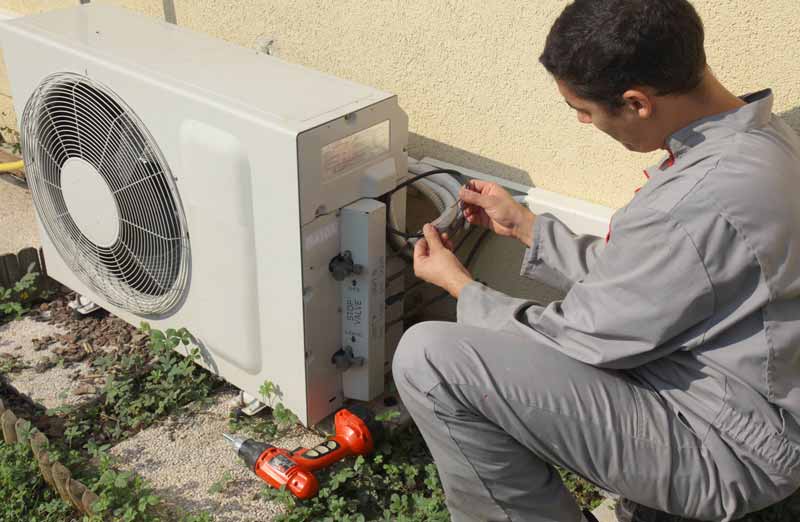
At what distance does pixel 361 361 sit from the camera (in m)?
2.54

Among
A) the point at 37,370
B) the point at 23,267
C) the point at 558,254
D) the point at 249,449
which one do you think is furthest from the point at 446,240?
the point at 23,267

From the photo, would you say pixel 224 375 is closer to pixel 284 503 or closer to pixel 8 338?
pixel 284 503

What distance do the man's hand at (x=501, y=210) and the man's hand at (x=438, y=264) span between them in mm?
138

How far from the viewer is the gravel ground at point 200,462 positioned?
2.47 meters

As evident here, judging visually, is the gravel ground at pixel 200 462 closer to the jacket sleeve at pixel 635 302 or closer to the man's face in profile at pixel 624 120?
the jacket sleeve at pixel 635 302

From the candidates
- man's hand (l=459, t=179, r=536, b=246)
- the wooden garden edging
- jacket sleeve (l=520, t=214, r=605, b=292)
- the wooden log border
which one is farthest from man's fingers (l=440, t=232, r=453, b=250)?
the wooden log border

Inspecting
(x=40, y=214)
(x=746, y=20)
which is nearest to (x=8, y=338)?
(x=40, y=214)

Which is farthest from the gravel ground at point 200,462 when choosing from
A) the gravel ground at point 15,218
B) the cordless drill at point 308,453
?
the gravel ground at point 15,218

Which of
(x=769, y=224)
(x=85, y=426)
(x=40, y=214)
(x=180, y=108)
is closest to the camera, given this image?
(x=769, y=224)

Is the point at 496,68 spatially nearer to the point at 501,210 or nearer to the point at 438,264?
the point at 501,210

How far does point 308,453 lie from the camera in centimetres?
245

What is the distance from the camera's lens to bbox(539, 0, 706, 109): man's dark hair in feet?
5.46

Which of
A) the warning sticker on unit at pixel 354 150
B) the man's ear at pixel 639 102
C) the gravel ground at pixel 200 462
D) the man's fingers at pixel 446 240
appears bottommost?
the gravel ground at pixel 200 462

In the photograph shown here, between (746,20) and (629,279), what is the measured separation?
Answer: 2.77ft
